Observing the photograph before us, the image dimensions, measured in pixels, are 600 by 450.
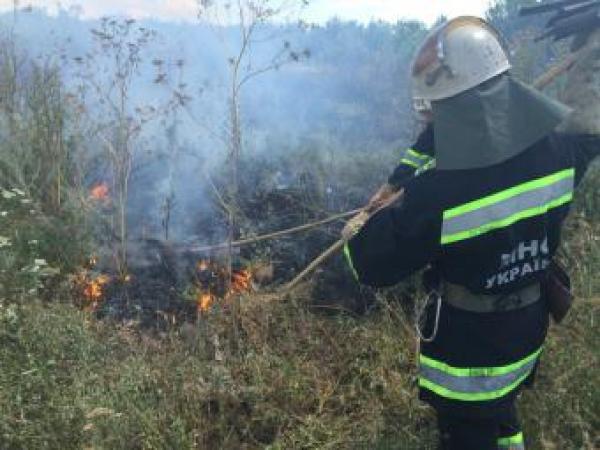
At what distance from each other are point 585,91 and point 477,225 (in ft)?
3.32

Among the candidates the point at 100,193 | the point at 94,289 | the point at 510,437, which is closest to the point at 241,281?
the point at 94,289

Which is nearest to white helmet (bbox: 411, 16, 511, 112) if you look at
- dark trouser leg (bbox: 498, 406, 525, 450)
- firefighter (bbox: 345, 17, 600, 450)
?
firefighter (bbox: 345, 17, 600, 450)

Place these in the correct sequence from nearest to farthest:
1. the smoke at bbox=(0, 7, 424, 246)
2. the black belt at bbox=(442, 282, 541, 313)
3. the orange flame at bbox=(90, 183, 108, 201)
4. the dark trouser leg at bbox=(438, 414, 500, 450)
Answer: the black belt at bbox=(442, 282, 541, 313) → the dark trouser leg at bbox=(438, 414, 500, 450) → the orange flame at bbox=(90, 183, 108, 201) → the smoke at bbox=(0, 7, 424, 246)

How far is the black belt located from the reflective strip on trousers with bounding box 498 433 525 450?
698mm

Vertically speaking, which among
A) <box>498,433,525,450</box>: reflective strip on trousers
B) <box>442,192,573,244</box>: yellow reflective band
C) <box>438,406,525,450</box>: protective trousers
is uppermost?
<box>442,192,573,244</box>: yellow reflective band

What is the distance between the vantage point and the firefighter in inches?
86.5

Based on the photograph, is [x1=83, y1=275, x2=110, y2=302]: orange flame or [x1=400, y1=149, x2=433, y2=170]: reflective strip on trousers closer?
[x1=400, y1=149, x2=433, y2=170]: reflective strip on trousers

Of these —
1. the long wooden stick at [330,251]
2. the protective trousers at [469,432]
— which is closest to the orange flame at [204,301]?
the long wooden stick at [330,251]

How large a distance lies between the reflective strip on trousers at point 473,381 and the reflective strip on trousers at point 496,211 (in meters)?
0.61

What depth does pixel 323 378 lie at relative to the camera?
12.2 feet

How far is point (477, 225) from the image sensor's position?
2.21 meters

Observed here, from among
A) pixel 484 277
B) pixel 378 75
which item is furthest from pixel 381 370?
pixel 378 75

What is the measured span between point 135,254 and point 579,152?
4165 mm

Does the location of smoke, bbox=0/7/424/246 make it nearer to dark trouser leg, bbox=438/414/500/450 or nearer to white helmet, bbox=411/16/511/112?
white helmet, bbox=411/16/511/112
